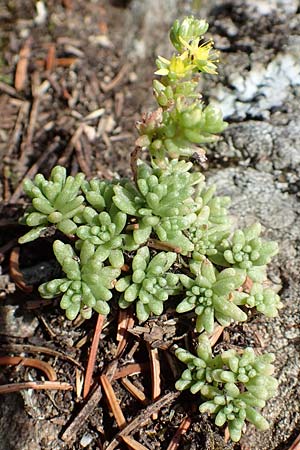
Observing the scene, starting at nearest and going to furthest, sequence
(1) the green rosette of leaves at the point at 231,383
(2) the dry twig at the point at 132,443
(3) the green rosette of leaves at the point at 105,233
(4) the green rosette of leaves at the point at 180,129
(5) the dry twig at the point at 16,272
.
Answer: (4) the green rosette of leaves at the point at 180,129
(1) the green rosette of leaves at the point at 231,383
(2) the dry twig at the point at 132,443
(3) the green rosette of leaves at the point at 105,233
(5) the dry twig at the point at 16,272

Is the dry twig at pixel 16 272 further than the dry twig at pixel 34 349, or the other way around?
the dry twig at pixel 16 272

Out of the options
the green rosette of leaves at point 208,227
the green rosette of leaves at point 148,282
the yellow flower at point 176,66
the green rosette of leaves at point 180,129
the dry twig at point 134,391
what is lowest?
the dry twig at point 134,391

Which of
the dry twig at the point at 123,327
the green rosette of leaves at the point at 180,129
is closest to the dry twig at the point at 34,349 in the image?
the dry twig at the point at 123,327

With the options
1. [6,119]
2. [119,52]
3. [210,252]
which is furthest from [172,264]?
[119,52]

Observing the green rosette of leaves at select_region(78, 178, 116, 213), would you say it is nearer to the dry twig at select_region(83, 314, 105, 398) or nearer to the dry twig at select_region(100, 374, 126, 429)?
the dry twig at select_region(83, 314, 105, 398)

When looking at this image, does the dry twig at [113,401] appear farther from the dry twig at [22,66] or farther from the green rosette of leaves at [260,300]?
the dry twig at [22,66]

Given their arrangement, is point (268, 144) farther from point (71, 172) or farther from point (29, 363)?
point (29, 363)

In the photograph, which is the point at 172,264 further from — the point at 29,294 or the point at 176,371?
the point at 29,294
